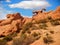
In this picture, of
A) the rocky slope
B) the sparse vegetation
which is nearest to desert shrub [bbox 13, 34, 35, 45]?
the rocky slope

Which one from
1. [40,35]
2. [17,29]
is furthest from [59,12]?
[40,35]

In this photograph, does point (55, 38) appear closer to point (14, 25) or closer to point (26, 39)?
point (26, 39)

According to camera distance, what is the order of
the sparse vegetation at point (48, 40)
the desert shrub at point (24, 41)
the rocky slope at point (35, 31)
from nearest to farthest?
the sparse vegetation at point (48, 40)
the rocky slope at point (35, 31)
the desert shrub at point (24, 41)

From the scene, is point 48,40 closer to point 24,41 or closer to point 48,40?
point 48,40

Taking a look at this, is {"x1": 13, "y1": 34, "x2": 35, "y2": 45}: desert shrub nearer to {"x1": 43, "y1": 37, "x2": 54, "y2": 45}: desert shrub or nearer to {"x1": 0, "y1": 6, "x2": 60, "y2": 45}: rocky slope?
{"x1": 0, "y1": 6, "x2": 60, "y2": 45}: rocky slope

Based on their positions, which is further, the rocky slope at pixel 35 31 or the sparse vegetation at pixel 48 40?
the rocky slope at pixel 35 31

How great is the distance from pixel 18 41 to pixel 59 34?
16.3ft

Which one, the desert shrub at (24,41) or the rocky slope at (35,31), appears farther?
the desert shrub at (24,41)

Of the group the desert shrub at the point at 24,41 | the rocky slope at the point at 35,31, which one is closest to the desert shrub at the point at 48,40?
the rocky slope at the point at 35,31

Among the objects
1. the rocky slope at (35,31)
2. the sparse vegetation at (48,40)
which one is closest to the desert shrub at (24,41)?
the rocky slope at (35,31)

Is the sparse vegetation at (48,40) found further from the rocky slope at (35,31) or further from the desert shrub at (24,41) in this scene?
the desert shrub at (24,41)

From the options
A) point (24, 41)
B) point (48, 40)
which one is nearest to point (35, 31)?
point (24, 41)

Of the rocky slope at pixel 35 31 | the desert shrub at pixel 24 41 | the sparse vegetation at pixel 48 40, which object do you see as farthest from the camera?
the desert shrub at pixel 24 41

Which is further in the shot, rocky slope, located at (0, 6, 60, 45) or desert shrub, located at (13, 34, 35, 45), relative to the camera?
desert shrub, located at (13, 34, 35, 45)
